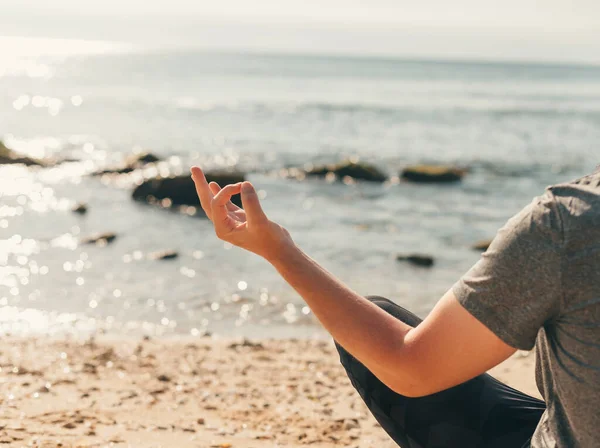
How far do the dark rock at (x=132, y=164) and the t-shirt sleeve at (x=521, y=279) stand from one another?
18405 mm

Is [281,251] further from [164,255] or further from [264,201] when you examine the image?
[264,201]

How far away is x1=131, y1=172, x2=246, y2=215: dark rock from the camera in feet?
50.7

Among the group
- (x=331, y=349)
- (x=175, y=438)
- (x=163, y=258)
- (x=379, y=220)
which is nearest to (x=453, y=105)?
(x=379, y=220)

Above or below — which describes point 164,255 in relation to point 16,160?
above

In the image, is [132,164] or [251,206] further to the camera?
[132,164]

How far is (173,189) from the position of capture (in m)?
15.6

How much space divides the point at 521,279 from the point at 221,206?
0.96 m

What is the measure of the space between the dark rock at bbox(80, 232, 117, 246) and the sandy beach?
473 cm

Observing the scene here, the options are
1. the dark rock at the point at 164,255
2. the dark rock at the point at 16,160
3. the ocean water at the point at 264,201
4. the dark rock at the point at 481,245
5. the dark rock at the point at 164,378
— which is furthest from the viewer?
the dark rock at the point at 16,160

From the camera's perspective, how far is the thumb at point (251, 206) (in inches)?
80.8

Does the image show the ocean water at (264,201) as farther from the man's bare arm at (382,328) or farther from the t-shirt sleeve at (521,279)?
the t-shirt sleeve at (521,279)

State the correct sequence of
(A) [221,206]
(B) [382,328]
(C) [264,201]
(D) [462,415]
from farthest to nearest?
(C) [264,201]
(D) [462,415]
(A) [221,206]
(B) [382,328]

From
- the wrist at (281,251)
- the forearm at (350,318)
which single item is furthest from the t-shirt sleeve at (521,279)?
the wrist at (281,251)

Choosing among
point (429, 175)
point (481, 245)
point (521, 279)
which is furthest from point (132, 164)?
point (521, 279)
